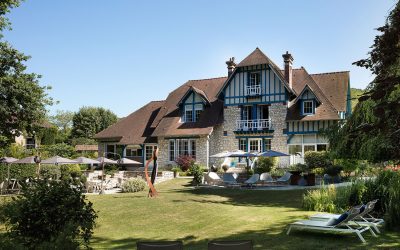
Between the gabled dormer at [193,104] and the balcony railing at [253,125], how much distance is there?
3577mm

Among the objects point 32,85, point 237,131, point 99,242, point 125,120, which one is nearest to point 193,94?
point 237,131

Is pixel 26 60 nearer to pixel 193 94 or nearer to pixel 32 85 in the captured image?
pixel 32 85

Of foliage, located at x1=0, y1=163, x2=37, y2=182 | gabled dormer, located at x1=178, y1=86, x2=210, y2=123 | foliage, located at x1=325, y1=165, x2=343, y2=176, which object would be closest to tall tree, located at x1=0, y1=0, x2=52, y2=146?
foliage, located at x1=0, y1=163, x2=37, y2=182

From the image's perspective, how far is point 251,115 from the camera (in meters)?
34.2

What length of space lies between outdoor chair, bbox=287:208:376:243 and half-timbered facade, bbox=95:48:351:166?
816 inches

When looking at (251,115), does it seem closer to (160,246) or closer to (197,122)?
(197,122)

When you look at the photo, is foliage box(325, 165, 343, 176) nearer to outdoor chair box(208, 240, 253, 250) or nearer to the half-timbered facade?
the half-timbered facade

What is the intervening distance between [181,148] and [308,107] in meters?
10.9

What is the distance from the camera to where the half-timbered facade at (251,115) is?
31.3 m

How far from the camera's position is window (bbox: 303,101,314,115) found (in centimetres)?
3111

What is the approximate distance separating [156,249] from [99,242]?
16.4 ft

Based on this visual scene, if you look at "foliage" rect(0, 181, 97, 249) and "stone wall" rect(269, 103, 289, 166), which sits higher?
"stone wall" rect(269, 103, 289, 166)

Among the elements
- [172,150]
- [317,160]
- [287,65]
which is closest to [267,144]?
[317,160]

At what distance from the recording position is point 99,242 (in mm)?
10641
